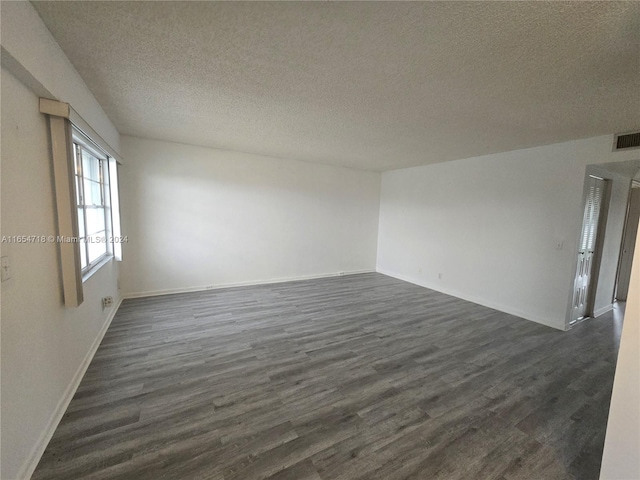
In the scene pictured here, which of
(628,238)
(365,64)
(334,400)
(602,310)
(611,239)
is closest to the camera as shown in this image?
(365,64)

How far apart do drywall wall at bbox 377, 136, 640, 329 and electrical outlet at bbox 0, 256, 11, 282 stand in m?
5.23

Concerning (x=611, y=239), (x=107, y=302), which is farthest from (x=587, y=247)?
(x=107, y=302)

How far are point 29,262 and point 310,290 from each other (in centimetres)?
379

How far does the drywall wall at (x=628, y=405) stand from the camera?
121 centimetres

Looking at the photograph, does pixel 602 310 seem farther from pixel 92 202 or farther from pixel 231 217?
pixel 92 202

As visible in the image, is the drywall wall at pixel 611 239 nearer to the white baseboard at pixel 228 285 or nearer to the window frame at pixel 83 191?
the white baseboard at pixel 228 285

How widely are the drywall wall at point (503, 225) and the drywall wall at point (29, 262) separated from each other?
517cm

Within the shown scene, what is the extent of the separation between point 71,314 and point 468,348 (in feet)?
12.4

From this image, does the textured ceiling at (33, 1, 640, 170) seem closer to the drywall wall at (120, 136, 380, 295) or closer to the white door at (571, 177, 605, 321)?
the white door at (571, 177, 605, 321)

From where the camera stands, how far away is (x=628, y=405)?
4.04 ft

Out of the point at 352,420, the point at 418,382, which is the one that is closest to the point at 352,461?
the point at 352,420

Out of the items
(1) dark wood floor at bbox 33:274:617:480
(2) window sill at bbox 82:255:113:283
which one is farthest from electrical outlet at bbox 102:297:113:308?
(2) window sill at bbox 82:255:113:283

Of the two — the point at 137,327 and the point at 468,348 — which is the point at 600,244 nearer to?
the point at 468,348

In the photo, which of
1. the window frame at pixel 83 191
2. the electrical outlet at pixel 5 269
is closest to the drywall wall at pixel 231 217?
the window frame at pixel 83 191
